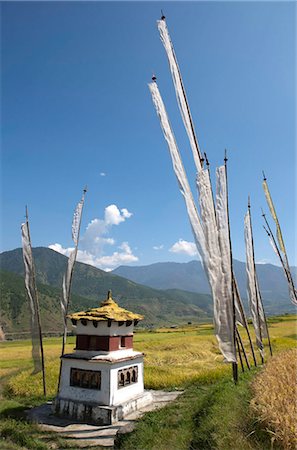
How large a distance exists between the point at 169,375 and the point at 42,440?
12.5m

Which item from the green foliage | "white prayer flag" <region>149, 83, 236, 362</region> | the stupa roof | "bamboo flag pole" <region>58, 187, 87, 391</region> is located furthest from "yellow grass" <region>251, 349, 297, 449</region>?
"bamboo flag pole" <region>58, 187, 87, 391</region>

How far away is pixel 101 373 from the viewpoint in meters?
17.0

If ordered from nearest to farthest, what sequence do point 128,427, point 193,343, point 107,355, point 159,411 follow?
point 128,427 → point 159,411 → point 107,355 → point 193,343

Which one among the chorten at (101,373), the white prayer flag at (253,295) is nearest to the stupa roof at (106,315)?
the chorten at (101,373)

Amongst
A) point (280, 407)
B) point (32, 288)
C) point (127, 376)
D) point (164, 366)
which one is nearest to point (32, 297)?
point (32, 288)

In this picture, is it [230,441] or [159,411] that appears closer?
[230,441]

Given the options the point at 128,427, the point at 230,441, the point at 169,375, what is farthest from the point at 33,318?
the point at 230,441

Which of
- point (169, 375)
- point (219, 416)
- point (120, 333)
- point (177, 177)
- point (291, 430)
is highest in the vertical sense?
point (177, 177)

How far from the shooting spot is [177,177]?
405 inches

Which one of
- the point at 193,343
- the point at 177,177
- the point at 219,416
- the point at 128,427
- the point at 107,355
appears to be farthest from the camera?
the point at 193,343

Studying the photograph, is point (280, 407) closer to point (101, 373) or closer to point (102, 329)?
point (101, 373)

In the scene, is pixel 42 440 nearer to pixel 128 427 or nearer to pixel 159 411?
pixel 128 427

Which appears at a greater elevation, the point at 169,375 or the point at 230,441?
the point at 230,441

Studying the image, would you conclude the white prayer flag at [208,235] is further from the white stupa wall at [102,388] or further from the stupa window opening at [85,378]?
the stupa window opening at [85,378]
